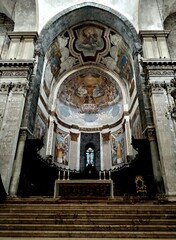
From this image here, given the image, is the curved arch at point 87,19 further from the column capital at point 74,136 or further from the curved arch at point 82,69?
the column capital at point 74,136

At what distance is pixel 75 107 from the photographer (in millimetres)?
18188

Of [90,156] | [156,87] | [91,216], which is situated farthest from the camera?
[90,156]

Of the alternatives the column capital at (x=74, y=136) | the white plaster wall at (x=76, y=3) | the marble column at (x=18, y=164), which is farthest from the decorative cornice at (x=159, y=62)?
the column capital at (x=74, y=136)

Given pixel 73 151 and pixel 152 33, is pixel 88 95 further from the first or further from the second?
pixel 152 33

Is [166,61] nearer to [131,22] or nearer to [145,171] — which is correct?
[131,22]

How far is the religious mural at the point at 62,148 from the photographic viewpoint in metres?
15.1

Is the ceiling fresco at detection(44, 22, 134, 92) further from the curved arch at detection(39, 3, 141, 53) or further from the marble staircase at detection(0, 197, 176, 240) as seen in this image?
the marble staircase at detection(0, 197, 176, 240)

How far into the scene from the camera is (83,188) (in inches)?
347

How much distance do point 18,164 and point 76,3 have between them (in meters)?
11.3

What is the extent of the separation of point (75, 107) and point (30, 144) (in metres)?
8.54

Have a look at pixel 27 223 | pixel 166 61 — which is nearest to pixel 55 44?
pixel 166 61

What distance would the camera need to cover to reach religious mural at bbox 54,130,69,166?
595 inches

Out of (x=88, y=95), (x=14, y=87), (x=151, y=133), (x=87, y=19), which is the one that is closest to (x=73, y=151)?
(x=88, y=95)

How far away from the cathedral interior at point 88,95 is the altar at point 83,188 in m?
0.11
